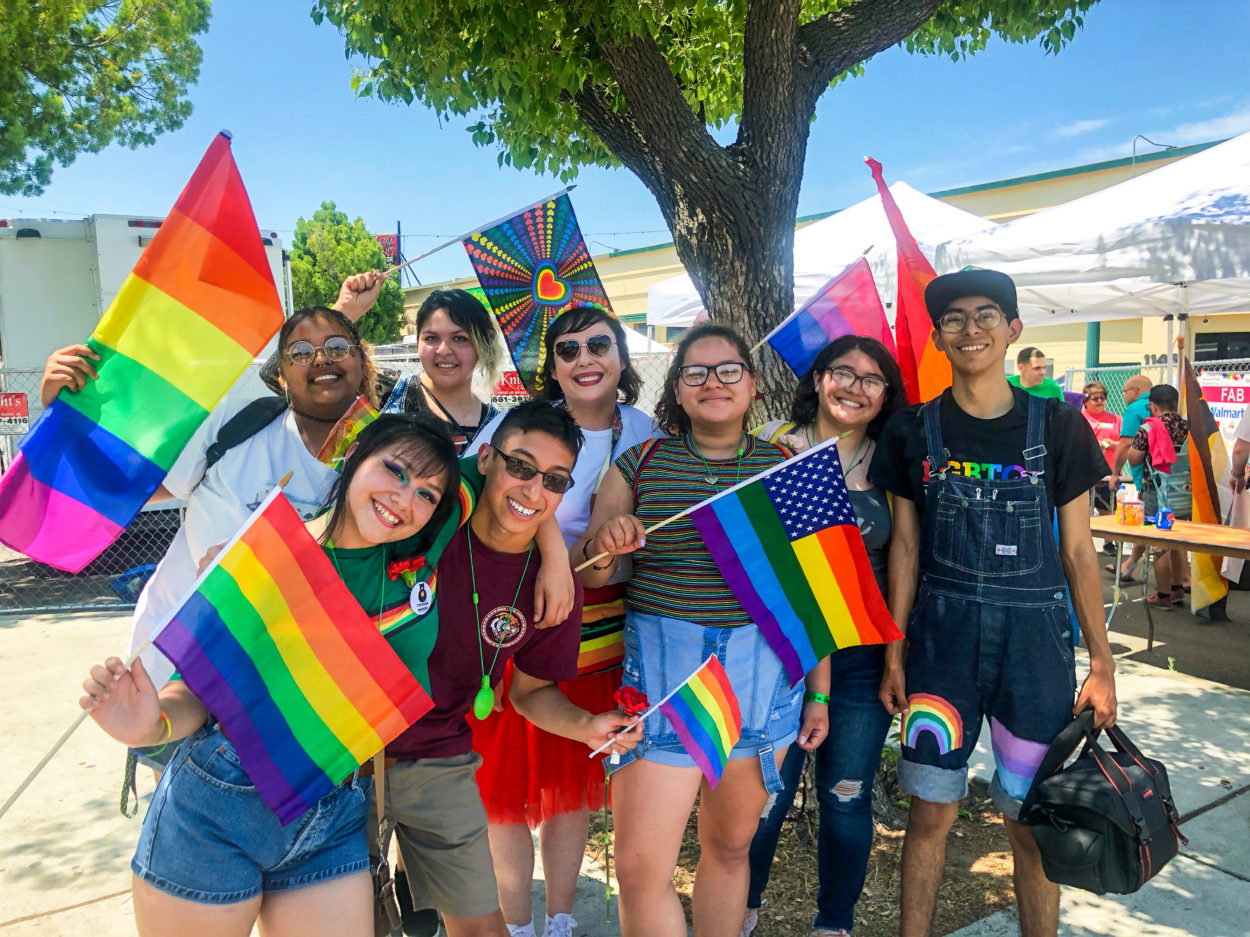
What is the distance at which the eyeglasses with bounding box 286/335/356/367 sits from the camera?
105 inches

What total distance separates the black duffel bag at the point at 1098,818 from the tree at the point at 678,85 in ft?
7.07

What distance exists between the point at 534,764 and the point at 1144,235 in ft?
15.9

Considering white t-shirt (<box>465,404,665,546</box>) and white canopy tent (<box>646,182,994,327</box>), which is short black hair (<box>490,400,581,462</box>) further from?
white canopy tent (<box>646,182,994,327</box>)

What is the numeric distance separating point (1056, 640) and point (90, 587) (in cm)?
874

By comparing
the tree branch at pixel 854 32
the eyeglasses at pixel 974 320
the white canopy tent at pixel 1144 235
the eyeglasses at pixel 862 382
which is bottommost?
the eyeglasses at pixel 862 382

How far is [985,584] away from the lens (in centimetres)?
254

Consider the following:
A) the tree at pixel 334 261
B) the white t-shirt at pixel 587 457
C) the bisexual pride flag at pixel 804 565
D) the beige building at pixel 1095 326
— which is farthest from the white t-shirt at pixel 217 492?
the tree at pixel 334 261

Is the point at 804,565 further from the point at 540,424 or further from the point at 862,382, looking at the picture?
the point at 540,424

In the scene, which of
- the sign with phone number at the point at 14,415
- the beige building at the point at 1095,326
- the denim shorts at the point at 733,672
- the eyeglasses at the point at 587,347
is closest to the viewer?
the denim shorts at the point at 733,672

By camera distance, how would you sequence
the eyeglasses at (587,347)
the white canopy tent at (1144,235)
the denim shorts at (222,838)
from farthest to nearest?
1. the white canopy tent at (1144,235)
2. the eyeglasses at (587,347)
3. the denim shorts at (222,838)

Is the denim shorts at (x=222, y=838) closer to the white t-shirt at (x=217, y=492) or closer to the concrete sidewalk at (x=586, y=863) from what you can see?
the white t-shirt at (x=217, y=492)

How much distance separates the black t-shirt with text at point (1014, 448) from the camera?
8.22ft

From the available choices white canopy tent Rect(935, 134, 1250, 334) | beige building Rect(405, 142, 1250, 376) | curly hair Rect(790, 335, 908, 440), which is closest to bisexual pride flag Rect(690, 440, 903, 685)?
curly hair Rect(790, 335, 908, 440)

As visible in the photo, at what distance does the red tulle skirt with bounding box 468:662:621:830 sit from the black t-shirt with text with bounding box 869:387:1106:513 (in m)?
1.24
